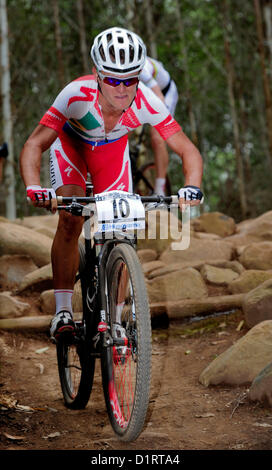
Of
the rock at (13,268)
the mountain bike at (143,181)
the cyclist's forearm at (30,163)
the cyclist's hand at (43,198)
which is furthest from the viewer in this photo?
the mountain bike at (143,181)

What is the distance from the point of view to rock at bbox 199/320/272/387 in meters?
4.11

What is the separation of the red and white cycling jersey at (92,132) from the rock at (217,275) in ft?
8.59

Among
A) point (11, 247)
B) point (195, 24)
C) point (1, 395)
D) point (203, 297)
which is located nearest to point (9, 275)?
point (11, 247)

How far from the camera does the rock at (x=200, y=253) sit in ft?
24.4

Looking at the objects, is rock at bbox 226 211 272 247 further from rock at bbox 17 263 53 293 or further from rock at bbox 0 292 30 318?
rock at bbox 0 292 30 318

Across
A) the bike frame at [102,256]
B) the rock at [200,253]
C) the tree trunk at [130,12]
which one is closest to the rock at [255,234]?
the rock at [200,253]

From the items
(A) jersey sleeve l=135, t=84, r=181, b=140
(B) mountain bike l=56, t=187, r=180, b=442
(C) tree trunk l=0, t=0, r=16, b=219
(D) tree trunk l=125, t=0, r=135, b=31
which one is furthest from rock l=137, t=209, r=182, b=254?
(C) tree trunk l=0, t=0, r=16, b=219

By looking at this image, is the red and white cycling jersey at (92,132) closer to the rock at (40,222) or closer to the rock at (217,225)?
the rock at (40,222)

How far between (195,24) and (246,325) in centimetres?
2528

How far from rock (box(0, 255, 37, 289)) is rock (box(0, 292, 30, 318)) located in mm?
1010
